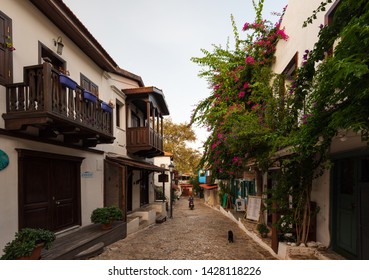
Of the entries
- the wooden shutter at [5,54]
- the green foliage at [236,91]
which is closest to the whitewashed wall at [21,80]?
the wooden shutter at [5,54]

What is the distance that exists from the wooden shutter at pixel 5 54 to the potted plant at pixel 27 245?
3.40 metres

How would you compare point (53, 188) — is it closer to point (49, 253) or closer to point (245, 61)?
point (49, 253)

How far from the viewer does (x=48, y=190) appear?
6582mm

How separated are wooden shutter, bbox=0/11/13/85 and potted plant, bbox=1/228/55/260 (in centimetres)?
340

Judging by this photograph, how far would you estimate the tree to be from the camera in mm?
32188

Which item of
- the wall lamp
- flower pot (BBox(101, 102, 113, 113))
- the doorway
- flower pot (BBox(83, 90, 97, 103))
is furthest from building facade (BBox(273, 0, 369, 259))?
the wall lamp

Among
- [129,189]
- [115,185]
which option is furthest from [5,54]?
[129,189]

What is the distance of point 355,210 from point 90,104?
7421mm

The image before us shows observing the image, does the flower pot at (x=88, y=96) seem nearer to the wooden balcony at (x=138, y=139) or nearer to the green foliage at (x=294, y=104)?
the green foliage at (x=294, y=104)

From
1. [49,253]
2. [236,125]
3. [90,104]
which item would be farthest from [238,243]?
[90,104]

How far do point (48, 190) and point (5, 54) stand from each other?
3.75 m

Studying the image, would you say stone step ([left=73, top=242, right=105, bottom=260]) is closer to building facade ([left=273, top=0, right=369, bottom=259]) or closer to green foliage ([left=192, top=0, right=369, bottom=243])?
green foliage ([left=192, top=0, right=369, bottom=243])

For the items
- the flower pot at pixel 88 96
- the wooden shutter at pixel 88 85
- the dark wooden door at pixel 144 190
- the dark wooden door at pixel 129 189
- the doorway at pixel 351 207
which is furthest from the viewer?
the dark wooden door at pixel 144 190

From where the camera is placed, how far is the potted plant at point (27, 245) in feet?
14.0
